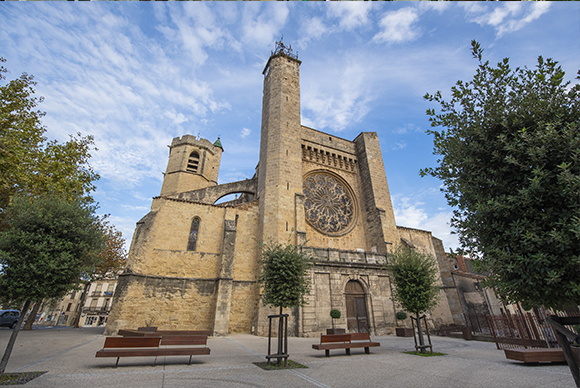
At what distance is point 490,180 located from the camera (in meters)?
3.29

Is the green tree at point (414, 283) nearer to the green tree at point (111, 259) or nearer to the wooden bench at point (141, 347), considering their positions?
the wooden bench at point (141, 347)

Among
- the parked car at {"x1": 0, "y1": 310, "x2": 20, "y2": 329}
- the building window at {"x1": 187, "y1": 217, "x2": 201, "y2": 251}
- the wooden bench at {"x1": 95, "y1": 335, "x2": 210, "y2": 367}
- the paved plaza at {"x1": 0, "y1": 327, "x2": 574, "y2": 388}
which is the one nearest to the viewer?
the paved plaza at {"x1": 0, "y1": 327, "x2": 574, "y2": 388}

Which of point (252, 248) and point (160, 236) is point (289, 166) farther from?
point (160, 236)

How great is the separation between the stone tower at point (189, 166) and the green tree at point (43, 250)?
18380 millimetres

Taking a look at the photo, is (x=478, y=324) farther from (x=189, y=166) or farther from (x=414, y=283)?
(x=189, y=166)

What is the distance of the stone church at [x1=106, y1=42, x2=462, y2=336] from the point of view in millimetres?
12328

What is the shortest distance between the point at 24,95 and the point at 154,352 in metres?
7.98

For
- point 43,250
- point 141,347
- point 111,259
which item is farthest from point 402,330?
point 111,259

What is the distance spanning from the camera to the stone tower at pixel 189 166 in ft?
78.3

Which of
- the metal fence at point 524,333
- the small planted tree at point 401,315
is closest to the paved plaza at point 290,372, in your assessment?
the metal fence at point 524,333

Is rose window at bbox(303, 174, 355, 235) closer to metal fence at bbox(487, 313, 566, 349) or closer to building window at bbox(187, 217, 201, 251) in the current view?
building window at bbox(187, 217, 201, 251)

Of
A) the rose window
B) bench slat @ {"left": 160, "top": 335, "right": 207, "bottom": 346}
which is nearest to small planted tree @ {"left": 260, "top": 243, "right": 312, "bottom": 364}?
bench slat @ {"left": 160, "top": 335, "right": 207, "bottom": 346}

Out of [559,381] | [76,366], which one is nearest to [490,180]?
[559,381]

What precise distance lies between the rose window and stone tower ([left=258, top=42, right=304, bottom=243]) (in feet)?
7.06
